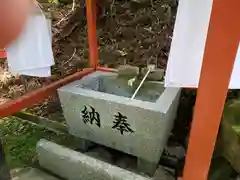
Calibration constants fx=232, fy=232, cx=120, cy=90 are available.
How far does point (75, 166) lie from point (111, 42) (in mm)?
3057

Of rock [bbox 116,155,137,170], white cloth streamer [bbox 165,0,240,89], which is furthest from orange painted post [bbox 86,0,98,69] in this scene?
white cloth streamer [bbox 165,0,240,89]

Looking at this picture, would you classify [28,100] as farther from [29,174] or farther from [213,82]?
[213,82]

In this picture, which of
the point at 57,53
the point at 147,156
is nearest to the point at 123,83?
the point at 147,156

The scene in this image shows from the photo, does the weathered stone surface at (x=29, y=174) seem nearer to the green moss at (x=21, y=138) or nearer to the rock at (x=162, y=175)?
the green moss at (x=21, y=138)

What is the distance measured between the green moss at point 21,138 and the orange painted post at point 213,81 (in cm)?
196

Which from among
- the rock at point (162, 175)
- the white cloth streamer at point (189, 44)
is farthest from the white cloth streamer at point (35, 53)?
the rock at point (162, 175)

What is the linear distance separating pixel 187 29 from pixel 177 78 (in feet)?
0.93

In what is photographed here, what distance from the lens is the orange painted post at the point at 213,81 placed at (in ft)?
2.80

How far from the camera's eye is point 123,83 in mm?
2555

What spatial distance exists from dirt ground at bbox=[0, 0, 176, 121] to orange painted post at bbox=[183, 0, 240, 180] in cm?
265

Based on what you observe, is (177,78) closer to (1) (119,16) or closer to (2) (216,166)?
(2) (216,166)

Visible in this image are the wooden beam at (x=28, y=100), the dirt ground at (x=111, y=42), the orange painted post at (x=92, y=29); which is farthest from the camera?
the dirt ground at (x=111, y=42)

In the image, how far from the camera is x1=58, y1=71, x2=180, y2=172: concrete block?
187 centimetres

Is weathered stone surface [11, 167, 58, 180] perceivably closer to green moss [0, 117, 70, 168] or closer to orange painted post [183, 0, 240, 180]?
green moss [0, 117, 70, 168]
